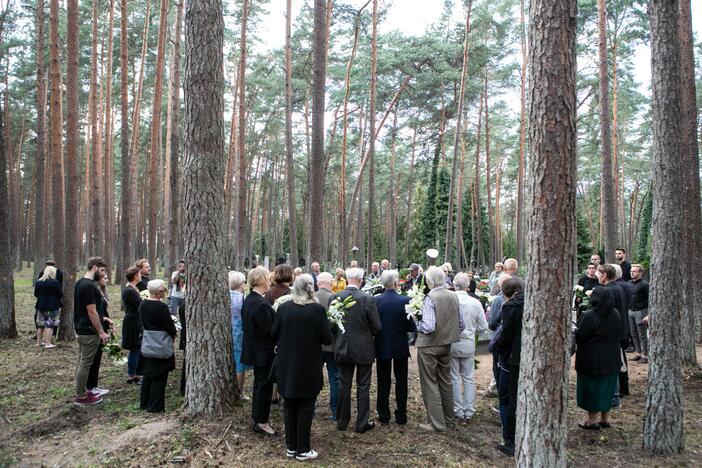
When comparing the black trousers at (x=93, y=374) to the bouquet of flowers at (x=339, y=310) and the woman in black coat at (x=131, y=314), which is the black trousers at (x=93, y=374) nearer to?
the woman in black coat at (x=131, y=314)

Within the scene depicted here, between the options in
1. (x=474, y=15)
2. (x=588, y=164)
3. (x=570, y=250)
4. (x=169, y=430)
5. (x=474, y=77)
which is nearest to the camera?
(x=570, y=250)

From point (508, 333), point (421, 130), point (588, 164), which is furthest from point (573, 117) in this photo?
point (588, 164)

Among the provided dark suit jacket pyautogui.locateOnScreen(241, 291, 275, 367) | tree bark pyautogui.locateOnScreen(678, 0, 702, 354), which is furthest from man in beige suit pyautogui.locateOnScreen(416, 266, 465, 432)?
tree bark pyautogui.locateOnScreen(678, 0, 702, 354)

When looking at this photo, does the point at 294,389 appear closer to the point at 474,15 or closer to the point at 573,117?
the point at 573,117

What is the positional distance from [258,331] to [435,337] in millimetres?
2093

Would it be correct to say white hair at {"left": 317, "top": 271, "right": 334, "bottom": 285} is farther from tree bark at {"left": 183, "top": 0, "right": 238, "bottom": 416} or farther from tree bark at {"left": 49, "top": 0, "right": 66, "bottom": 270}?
tree bark at {"left": 49, "top": 0, "right": 66, "bottom": 270}

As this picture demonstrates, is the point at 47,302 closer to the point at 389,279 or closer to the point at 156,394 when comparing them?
the point at 156,394

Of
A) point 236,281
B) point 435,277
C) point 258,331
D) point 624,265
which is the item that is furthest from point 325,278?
point 624,265

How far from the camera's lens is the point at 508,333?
5109mm

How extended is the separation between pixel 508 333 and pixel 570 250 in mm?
1764

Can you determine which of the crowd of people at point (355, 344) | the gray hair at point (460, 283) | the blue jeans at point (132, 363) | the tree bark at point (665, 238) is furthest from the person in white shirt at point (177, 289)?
the tree bark at point (665, 238)

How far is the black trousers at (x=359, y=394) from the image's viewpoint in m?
5.40

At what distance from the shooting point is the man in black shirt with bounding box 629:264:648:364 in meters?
8.59

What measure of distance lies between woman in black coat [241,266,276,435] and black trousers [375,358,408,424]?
4.58 ft
